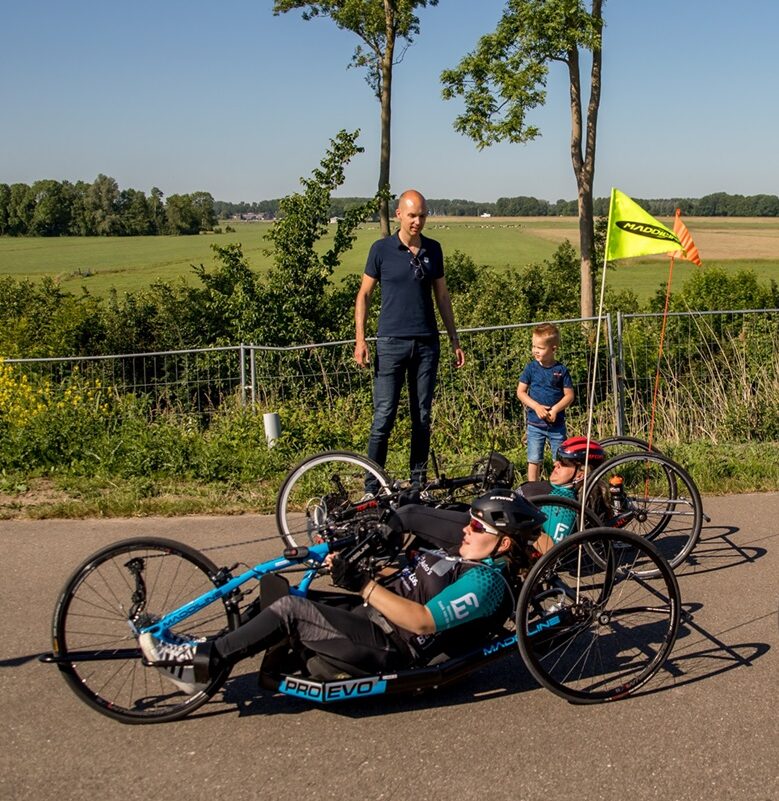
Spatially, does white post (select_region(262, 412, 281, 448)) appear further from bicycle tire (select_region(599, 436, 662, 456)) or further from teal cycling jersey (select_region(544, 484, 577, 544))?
teal cycling jersey (select_region(544, 484, 577, 544))

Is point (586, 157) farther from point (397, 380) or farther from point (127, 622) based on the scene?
point (127, 622)

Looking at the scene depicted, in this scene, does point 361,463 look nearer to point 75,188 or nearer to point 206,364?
point 206,364

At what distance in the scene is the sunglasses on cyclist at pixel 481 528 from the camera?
4148 mm

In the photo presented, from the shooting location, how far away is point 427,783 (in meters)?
3.55

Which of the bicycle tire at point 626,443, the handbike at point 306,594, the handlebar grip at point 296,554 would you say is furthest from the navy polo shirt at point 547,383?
the handlebar grip at point 296,554

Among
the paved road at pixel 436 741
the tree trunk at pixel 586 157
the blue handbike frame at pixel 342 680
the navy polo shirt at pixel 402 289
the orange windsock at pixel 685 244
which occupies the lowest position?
the paved road at pixel 436 741

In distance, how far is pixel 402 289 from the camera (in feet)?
21.7

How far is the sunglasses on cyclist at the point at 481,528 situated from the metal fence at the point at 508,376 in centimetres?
458

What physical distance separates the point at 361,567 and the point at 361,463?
6.30ft

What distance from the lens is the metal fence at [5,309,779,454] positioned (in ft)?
29.3

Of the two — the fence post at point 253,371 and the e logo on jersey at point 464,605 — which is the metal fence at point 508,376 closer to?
the fence post at point 253,371

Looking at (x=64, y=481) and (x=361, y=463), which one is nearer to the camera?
(x=361, y=463)

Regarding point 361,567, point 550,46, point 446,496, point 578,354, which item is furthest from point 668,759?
point 550,46

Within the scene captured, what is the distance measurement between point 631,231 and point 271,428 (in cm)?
379
